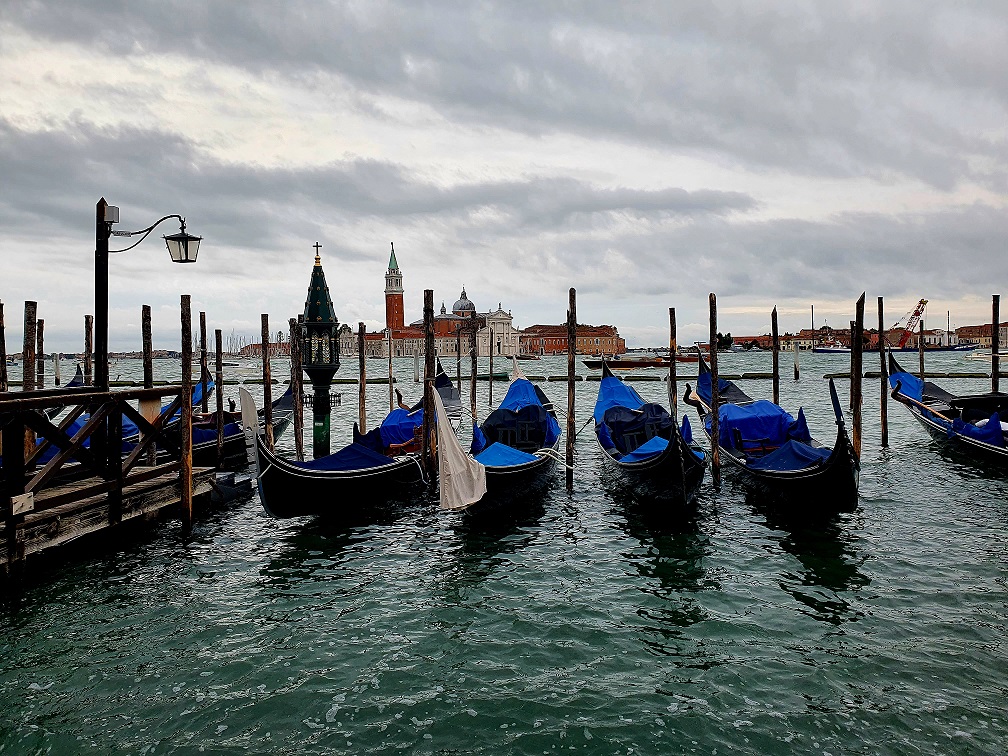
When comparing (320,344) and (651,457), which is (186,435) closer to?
(320,344)

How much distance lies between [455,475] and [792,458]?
169 inches

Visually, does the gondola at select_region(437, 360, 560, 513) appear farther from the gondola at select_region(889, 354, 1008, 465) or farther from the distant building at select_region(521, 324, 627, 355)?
the distant building at select_region(521, 324, 627, 355)

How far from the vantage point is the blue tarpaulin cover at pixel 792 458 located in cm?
860

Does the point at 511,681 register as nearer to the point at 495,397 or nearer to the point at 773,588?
the point at 773,588

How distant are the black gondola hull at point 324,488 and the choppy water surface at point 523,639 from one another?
33 centimetres

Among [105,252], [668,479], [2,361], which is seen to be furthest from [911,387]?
[2,361]

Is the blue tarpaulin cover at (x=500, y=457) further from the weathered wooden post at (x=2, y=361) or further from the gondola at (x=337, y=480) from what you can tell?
the weathered wooden post at (x=2, y=361)

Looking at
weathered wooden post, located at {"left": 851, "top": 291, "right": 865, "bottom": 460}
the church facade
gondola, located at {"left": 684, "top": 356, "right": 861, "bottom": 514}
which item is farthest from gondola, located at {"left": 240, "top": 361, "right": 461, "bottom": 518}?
the church facade

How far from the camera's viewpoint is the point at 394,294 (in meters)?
109

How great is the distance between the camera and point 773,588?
619cm

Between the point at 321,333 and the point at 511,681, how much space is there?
8596 mm

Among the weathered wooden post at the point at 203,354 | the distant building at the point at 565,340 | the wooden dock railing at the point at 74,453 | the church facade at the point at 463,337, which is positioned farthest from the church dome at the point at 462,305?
the wooden dock railing at the point at 74,453

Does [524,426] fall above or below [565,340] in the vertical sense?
below

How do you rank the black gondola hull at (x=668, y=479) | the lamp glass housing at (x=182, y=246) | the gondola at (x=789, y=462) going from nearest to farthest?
the lamp glass housing at (x=182, y=246)
the gondola at (x=789, y=462)
the black gondola hull at (x=668, y=479)
